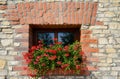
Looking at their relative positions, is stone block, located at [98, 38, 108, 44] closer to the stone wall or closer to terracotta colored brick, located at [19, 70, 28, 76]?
the stone wall

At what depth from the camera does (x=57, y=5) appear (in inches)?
194

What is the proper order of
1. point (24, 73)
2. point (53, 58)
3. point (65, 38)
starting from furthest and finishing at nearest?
→ 1. point (65, 38)
2. point (24, 73)
3. point (53, 58)

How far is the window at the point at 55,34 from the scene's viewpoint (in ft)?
17.0

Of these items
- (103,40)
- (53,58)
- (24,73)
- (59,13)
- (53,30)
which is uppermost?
(59,13)

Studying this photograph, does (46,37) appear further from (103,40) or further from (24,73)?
(103,40)

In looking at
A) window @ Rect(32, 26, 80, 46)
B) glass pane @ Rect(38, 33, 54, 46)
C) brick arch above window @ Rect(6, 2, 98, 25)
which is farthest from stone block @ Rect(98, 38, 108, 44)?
glass pane @ Rect(38, 33, 54, 46)

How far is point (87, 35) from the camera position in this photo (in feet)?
16.1

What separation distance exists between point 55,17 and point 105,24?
935mm

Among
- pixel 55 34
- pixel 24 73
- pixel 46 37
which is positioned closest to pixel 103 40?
pixel 55 34

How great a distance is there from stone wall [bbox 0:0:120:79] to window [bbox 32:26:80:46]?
12.6 inches

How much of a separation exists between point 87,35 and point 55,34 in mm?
662

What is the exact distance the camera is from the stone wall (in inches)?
191

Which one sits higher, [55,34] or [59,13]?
[59,13]

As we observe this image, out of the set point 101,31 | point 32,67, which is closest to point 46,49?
point 32,67
